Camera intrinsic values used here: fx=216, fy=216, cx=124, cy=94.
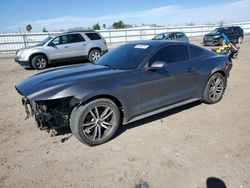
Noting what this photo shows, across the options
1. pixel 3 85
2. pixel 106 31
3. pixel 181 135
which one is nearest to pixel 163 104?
pixel 181 135

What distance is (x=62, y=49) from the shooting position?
1109 centimetres

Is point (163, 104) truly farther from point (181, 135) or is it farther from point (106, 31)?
point (106, 31)

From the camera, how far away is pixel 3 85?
780 centimetres

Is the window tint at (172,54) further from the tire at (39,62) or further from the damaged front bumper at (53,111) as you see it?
the tire at (39,62)

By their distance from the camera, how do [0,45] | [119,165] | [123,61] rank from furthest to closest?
[0,45] → [123,61] → [119,165]

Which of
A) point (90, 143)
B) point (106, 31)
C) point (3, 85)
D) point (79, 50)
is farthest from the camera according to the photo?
point (106, 31)

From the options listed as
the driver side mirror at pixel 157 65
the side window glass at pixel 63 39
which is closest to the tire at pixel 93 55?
the side window glass at pixel 63 39

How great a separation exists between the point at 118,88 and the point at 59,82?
93cm

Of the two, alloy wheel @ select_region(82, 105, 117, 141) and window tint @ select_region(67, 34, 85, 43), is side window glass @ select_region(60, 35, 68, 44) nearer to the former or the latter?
window tint @ select_region(67, 34, 85, 43)

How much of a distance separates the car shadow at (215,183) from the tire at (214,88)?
2.52 meters

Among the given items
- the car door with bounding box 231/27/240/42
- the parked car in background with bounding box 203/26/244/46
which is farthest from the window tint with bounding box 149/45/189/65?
the car door with bounding box 231/27/240/42

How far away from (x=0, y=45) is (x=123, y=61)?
20473 mm

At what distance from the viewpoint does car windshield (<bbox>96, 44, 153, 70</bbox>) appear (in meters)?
3.94

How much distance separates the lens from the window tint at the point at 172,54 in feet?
13.3
